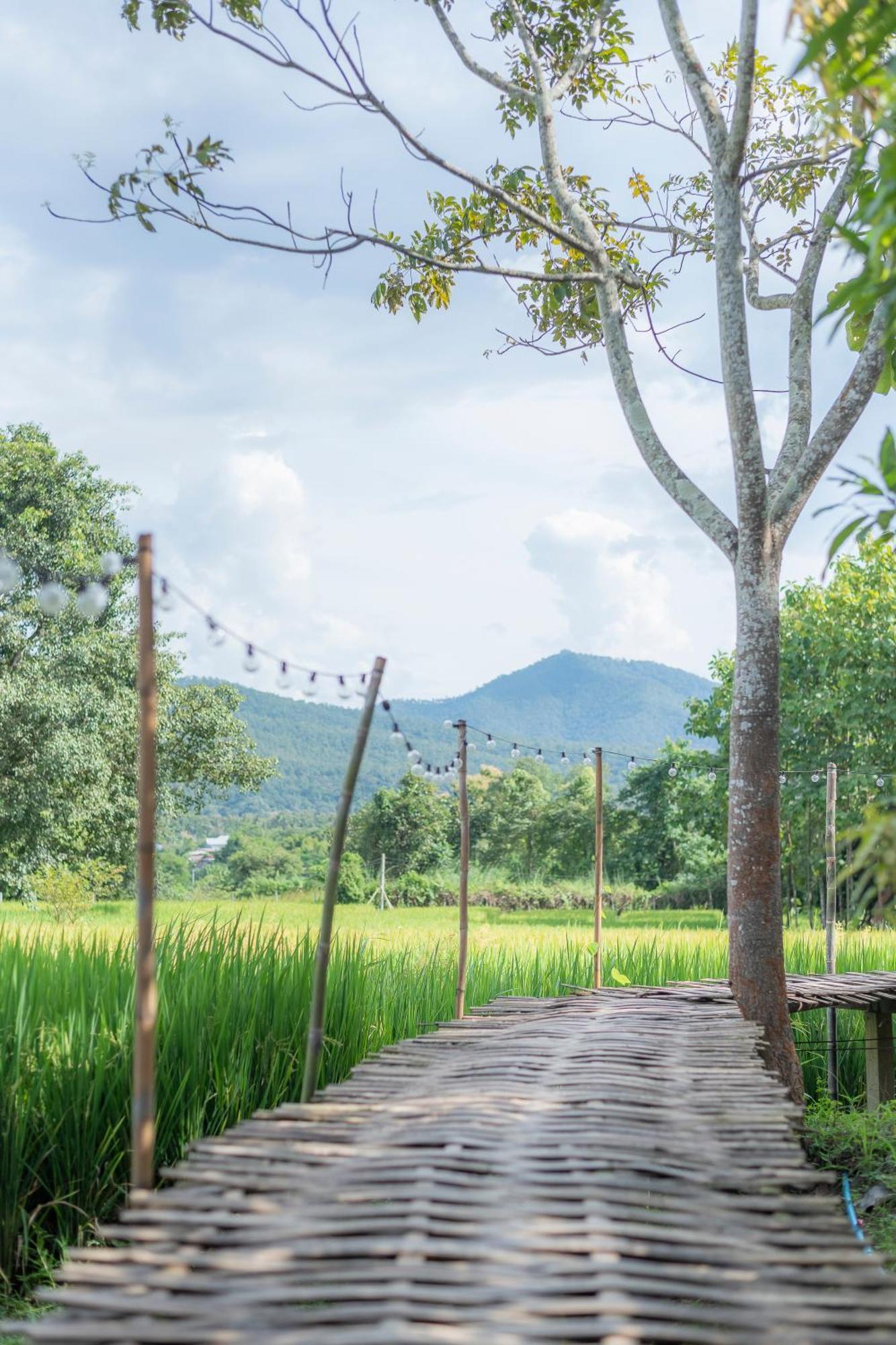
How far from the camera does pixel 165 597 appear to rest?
3152mm

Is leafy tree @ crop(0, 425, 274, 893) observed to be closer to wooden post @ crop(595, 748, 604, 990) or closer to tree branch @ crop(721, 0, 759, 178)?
wooden post @ crop(595, 748, 604, 990)

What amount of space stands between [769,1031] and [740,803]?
0.99m

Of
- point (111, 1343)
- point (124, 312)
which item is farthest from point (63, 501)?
point (111, 1343)

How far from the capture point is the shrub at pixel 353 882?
2764 cm

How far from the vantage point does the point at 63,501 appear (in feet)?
63.1

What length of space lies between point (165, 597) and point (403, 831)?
29.4 metres

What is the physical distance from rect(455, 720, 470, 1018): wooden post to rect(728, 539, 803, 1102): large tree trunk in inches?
49.4

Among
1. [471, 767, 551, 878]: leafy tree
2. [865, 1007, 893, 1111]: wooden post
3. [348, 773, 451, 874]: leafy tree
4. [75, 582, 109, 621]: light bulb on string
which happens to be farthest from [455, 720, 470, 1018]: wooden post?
[348, 773, 451, 874]: leafy tree

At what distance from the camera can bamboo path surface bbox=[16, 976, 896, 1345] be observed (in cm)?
168

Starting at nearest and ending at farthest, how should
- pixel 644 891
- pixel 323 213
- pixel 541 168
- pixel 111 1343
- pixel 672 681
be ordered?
pixel 111 1343 < pixel 323 213 < pixel 541 168 < pixel 644 891 < pixel 672 681

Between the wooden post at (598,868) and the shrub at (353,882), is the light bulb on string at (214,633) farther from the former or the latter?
the shrub at (353,882)

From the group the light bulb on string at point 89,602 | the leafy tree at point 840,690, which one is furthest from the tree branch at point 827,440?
the light bulb on string at point 89,602

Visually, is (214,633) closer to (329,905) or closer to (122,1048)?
(329,905)

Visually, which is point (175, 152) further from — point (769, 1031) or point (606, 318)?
point (769, 1031)
